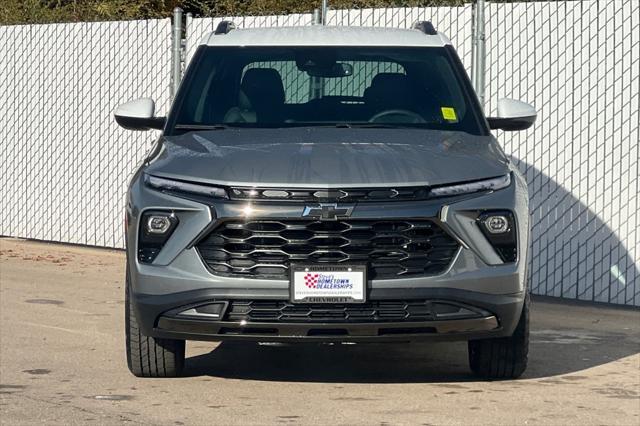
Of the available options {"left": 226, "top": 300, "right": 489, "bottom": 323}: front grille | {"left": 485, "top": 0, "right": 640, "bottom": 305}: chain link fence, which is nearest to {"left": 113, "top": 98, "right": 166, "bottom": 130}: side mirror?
{"left": 226, "top": 300, "right": 489, "bottom": 323}: front grille

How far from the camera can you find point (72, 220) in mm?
15664

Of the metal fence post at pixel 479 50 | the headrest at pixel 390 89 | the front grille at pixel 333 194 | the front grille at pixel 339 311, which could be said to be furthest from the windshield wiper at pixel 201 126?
the metal fence post at pixel 479 50

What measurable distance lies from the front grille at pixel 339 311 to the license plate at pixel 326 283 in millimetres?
47

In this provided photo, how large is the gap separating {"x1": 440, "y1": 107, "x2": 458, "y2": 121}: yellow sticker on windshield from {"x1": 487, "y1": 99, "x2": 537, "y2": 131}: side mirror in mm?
252

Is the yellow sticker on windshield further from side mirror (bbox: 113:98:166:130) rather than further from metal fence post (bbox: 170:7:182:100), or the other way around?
metal fence post (bbox: 170:7:182:100)

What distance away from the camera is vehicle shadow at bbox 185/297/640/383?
330 inches

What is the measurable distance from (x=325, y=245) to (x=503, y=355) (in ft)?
4.25

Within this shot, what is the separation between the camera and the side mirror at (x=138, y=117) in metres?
8.85

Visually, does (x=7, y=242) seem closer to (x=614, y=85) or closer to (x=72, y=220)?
(x=72, y=220)

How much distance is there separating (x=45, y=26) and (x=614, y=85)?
6.85 metres

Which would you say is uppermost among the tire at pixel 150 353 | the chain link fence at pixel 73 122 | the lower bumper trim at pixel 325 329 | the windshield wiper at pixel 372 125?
the windshield wiper at pixel 372 125

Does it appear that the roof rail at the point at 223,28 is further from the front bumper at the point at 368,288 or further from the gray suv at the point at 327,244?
the front bumper at the point at 368,288

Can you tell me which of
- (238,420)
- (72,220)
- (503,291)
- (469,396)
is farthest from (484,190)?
(72,220)

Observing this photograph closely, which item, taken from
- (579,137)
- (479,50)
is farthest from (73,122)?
(579,137)
